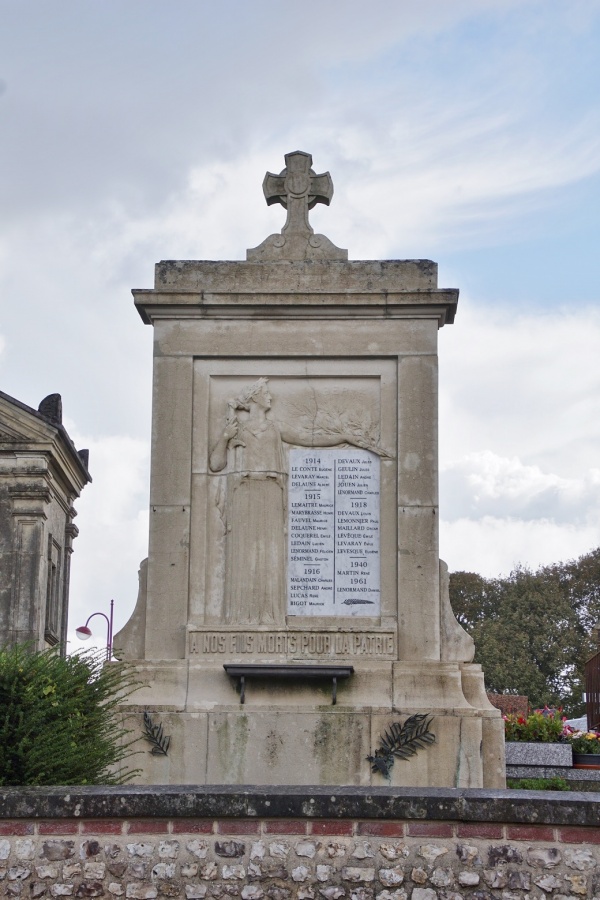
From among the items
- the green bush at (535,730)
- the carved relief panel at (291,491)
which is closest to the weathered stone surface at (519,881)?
the carved relief panel at (291,491)

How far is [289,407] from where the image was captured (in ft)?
46.5

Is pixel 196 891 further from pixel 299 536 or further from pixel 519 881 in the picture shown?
pixel 299 536

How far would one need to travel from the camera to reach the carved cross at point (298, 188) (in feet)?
49.3

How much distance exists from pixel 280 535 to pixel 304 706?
1.68 metres

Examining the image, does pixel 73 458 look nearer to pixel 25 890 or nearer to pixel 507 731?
pixel 507 731

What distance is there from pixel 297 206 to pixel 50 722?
7.31 metres

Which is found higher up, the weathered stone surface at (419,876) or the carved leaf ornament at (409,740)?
the carved leaf ornament at (409,740)

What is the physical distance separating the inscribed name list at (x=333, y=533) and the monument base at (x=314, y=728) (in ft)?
2.49

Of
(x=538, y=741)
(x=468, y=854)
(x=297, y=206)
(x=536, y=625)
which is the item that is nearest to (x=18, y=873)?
(x=468, y=854)

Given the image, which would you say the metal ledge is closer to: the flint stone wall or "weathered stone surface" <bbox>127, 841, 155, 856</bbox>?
the flint stone wall

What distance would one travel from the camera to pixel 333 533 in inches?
547

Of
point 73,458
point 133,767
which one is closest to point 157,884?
point 133,767

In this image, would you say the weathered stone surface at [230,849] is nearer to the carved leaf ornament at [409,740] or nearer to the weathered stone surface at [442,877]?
the weathered stone surface at [442,877]

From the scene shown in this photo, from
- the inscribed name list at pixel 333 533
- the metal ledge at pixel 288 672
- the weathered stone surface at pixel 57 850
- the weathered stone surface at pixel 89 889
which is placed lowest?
the weathered stone surface at pixel 89 889
